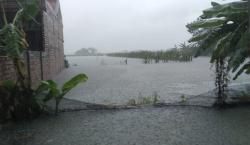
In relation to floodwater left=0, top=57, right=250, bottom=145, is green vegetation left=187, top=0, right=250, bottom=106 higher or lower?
higher

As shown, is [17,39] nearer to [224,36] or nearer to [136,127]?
[136,127]

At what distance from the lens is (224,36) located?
629 centimetres

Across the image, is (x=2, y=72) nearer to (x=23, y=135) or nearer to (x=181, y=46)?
(x=23, y=135)

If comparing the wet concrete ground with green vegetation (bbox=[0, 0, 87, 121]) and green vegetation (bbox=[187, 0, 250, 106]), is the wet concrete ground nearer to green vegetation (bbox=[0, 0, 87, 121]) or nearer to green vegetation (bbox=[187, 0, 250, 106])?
green vegetation (bbox=[0, 0, 87, 121])

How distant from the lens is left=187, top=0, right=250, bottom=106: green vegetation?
5.79m

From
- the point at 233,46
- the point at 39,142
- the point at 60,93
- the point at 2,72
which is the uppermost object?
the point at 233,46

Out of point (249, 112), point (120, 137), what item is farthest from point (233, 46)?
point (120, 137)

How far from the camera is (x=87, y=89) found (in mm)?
9219

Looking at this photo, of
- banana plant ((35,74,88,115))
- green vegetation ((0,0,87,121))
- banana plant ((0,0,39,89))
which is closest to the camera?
banana plant ((0,0,39,89))

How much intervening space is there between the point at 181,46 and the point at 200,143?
95.7 feet

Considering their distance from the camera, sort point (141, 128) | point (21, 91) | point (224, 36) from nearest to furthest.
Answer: point (141, 128) → point (21, 91) → point (224, 36)

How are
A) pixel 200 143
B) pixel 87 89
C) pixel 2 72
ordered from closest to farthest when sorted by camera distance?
pixel 200 143
pixel 2 72
pixel 87 89

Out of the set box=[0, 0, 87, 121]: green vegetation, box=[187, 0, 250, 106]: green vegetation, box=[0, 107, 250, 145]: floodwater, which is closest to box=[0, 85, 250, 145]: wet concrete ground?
box=[0, 107, 250, 145]: floodwater

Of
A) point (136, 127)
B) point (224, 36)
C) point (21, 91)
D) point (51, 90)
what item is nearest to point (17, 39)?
point (21, 91)
